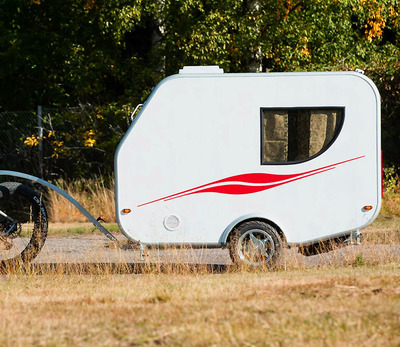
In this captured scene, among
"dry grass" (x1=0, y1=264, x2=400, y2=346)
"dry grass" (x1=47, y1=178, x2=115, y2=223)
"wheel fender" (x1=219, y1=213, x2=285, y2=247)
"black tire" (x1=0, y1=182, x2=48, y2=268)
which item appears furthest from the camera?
"dry grass" (x1=47, y1=178, x2=115, y2=223)

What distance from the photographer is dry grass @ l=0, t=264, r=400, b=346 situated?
5.06 metres

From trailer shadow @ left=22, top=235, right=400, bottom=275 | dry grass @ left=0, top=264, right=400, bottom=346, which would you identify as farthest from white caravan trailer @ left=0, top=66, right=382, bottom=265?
dry grass @ left=0, top=264, right=400, bottom=346

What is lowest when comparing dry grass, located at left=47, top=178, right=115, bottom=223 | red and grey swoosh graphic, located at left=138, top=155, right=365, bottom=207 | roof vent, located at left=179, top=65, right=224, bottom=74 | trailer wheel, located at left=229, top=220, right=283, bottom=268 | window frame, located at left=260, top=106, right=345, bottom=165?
dry grass, located at left=47, top=178, right=115, bottom=223

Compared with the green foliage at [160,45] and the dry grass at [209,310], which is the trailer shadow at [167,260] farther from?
the green foliage at [160,45]

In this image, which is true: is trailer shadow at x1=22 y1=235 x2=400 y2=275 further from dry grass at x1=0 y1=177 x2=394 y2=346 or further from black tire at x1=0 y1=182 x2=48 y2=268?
black tire at x1=0 y1=182 x2=48 y2=268

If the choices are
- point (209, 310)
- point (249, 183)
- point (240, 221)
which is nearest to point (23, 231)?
point (240, 221)

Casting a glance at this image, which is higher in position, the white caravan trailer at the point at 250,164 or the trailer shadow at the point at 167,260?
the white caravan trailer at the point at 250,164

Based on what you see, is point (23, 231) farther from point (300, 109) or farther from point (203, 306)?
point (203, 306)

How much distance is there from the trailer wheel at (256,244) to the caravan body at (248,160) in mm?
102

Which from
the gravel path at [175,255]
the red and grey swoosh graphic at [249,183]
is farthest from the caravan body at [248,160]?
the gravel path at [175,255]

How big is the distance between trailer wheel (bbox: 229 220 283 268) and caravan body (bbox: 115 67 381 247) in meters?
0.10

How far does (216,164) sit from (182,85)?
0.98 metres

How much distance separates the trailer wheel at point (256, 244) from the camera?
859 cm

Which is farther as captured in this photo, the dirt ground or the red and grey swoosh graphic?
the dirt ground
